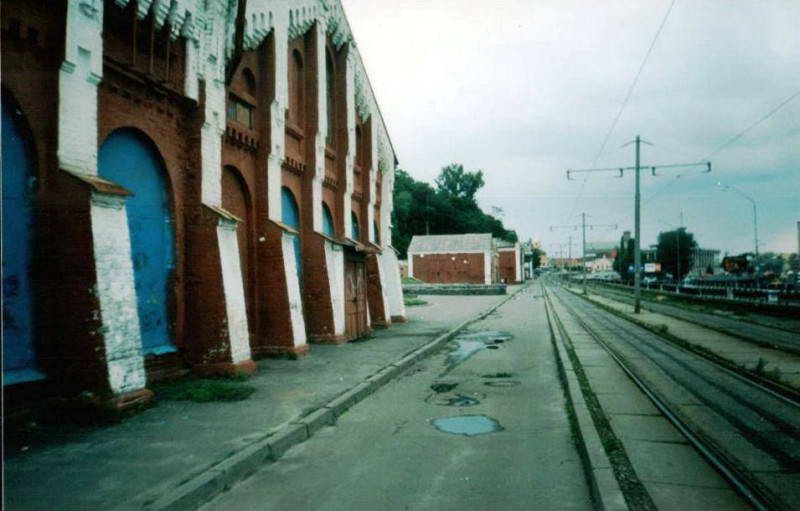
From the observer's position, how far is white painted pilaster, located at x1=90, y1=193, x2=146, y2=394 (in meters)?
7.22

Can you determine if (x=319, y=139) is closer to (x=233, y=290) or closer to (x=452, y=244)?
(x=233, y=290)

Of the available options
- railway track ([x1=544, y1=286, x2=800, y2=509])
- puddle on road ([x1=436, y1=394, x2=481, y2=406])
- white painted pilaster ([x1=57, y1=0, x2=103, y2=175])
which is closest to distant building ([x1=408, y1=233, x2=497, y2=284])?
railway track ([x1=544, y1=286, x2=800, y2=509])

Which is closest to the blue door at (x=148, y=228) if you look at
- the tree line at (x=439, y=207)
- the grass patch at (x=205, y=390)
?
the grass patch at (x=205, y=390)

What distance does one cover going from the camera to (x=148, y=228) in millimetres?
9570

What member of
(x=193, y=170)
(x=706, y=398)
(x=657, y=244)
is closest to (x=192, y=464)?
(x=193, y=170)

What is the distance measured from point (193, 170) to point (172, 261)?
5.59 feet

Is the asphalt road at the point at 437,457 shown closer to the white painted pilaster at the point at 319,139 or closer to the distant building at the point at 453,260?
the white painted pilaster at the point at 319,139

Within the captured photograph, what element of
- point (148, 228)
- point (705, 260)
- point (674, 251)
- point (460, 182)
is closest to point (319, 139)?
point (148, 228)

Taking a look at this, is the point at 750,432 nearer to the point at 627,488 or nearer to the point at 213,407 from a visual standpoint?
the point at 627,488

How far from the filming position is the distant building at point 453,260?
74.0 metres

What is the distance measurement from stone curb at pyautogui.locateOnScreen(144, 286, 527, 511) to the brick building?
2.30 meters

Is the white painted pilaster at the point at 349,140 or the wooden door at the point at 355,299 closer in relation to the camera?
the wooden door at the point at 355,299

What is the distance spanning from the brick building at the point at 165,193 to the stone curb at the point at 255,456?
2302mm

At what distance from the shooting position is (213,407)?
8031 millimetres
